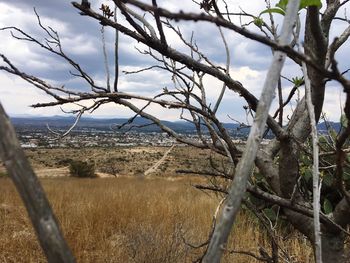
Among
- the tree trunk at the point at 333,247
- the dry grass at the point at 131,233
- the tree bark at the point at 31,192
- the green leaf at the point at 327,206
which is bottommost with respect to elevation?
the dry grass at the point at 131,233

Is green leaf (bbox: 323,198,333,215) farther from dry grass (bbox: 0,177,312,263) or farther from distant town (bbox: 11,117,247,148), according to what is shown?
distant town (bbox: 11,117,247,148)

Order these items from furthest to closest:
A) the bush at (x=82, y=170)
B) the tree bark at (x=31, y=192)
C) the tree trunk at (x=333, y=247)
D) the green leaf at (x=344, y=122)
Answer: the bush at (x=82, y=170) → the tree trunk at (x=333, y=247) → the green leaf at (x=344, y=122) → the tree bark at (x=31, y=192)

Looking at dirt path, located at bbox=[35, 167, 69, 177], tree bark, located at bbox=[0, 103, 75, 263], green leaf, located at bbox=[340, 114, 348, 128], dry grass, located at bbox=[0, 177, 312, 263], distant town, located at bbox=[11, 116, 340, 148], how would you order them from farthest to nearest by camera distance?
1. dirt path, located at bbox=[35, 167, 69, 177]
2. dry grass, located at bbox=[0, 177, 312, 263]
3. distant town, located at bbox=[11, 116, 340, 148]
4. green leaf, located at bbox=[340, 114, 348, 128]
5. tree bark, located at bbox=[0, 103, 75, 263]

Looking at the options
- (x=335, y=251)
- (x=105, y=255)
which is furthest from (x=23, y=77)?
(x=105, y=255)

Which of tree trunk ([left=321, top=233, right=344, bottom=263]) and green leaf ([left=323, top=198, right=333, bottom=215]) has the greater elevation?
tree trunk ([left=321, top=233, right=344, bottom=263])

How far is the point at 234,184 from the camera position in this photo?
0.43 meters

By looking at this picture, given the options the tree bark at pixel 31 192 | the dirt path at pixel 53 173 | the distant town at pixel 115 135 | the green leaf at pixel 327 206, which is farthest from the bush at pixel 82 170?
the tree bark at pixel 31 192

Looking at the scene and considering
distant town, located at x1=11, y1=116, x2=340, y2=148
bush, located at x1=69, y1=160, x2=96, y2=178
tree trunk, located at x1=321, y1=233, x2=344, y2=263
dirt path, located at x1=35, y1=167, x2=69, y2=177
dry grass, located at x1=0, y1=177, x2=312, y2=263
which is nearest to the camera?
tree trunk, located at x1=321, y1=233, x2=344, y2=263

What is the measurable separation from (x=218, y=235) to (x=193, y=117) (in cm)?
100

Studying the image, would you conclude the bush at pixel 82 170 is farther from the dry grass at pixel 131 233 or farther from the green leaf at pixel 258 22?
the green leaf at pixel 258 22

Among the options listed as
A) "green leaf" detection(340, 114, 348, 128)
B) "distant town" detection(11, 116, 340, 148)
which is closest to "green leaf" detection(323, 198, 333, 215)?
"distant town" detection(11, 116, 340, 148)

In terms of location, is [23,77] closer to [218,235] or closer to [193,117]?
[193,117]

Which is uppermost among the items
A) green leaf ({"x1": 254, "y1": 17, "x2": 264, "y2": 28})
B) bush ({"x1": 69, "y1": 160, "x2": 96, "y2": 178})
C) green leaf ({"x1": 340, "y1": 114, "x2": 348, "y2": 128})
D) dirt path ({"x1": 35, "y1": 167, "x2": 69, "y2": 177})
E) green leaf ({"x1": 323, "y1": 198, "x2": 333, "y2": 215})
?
green leaf ({"x1": 254, "y1": 17, "x2": 264, "y2": 28})

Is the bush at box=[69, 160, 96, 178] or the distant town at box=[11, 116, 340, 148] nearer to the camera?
the distant town at box=[11, 116, 340, 148]
